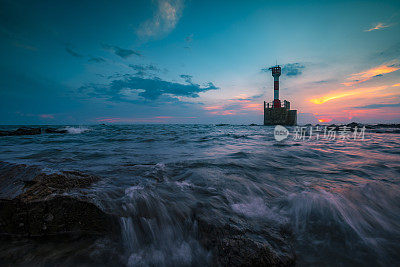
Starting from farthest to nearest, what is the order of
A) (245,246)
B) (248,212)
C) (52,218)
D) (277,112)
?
(277,112)
(248,212)
(52,218)
(245,246)

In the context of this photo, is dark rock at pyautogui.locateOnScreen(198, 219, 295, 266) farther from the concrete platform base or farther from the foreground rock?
the concrete platform base

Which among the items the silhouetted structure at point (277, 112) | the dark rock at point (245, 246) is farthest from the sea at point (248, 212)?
the silhouetted structure at point (277, 112)

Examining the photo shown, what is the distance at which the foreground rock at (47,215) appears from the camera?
1.54 m

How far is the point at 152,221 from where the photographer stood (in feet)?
6.11

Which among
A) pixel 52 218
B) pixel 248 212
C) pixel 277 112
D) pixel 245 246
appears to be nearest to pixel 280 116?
pixel 277 112

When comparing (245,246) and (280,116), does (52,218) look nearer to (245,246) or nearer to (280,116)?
(245,246)

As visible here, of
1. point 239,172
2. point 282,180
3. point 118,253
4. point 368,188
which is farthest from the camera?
point 239,172

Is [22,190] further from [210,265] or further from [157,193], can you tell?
[210,265]

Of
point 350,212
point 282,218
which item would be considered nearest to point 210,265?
point 282,218

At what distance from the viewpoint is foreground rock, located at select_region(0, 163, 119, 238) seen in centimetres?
154

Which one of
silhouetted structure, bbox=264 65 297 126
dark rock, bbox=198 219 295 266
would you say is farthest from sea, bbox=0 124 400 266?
silhouetted structure, bbox=264 65 297 126

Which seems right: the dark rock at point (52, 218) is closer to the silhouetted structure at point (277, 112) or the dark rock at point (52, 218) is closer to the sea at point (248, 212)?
the sea at point (248, 212)

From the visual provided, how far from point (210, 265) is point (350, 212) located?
2046 mm

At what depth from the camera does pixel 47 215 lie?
5.20ft
